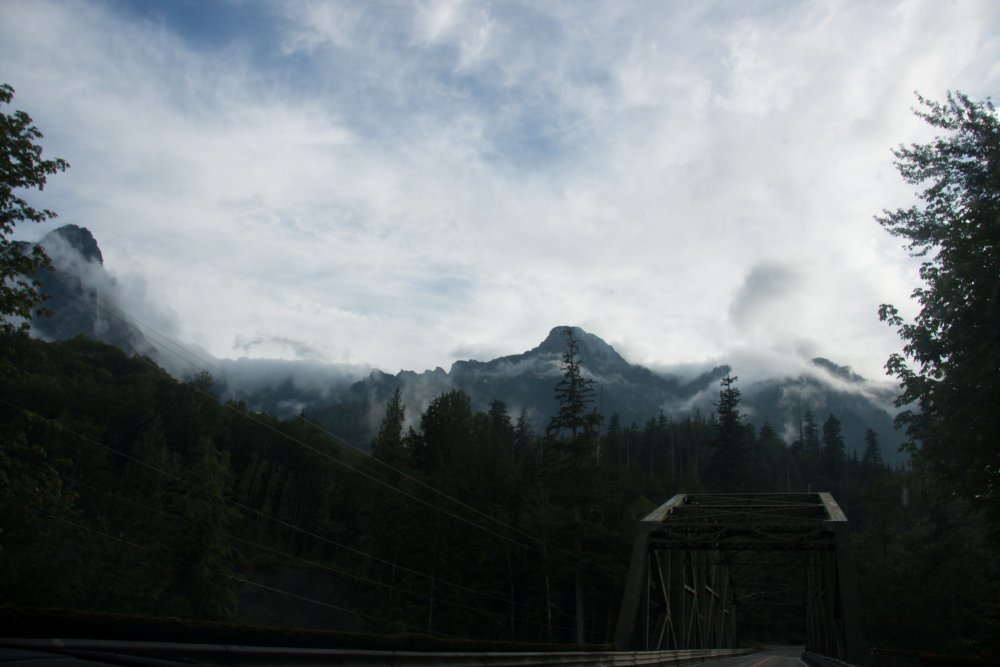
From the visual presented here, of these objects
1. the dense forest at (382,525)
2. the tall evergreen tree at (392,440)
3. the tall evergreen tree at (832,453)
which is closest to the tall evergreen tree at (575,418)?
the dense forest at (382,525)

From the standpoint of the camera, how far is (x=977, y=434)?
40.2ft

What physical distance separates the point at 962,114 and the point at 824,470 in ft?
431

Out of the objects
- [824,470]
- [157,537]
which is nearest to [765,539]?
[157,537]

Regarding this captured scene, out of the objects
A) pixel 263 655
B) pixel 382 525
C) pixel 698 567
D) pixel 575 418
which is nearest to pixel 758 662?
pixel 698 567

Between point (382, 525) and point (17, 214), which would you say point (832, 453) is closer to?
point (382, 525)

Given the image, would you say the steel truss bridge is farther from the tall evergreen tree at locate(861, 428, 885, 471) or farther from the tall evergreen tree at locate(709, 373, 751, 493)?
the tall evergreen tree at locate(861, 428, 885, 471)

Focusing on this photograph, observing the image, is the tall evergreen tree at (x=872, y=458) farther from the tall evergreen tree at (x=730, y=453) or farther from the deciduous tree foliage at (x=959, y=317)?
the deciduous tree foliage at (x=959, y=317)

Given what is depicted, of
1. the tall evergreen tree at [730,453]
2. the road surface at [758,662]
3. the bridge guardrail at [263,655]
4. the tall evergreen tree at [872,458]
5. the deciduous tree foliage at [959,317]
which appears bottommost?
the road surface at [758,662]

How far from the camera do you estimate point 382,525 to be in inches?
2100

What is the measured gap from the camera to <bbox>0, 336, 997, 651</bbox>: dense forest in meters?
26.7

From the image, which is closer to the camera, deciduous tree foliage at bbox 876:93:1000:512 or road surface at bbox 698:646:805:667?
deciduous tree foliage at bbox 876:93:1000:512

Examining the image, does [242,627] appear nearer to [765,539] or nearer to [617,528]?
[765,539]

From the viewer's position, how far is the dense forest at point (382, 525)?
1049 inches

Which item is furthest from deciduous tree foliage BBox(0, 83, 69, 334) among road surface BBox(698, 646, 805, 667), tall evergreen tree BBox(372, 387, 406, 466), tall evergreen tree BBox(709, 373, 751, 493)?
tall evergreen tree BBox(709, 373, 751, 493)
